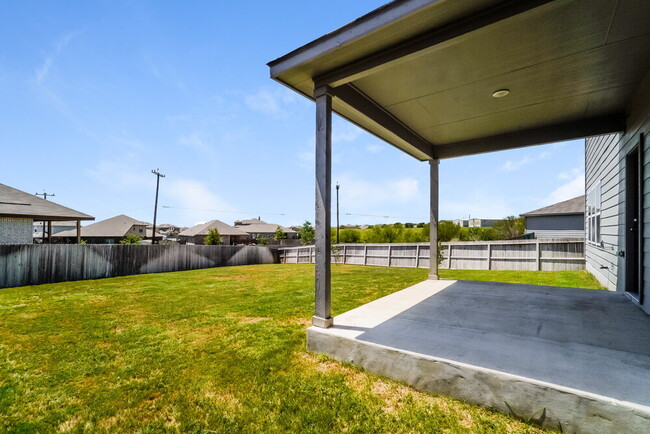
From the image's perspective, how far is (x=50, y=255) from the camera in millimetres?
9133

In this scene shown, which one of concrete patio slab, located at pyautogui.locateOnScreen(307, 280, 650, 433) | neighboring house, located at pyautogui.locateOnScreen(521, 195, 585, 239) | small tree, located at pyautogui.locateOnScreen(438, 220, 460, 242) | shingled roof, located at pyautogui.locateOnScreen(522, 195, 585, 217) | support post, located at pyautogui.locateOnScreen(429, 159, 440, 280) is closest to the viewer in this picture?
concrete patio slab, located at pyautogui.locateOnScreen(307, 280, 650, 433)

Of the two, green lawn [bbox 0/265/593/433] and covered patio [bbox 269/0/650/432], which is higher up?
covered patio [bbox 269/0/650/432]

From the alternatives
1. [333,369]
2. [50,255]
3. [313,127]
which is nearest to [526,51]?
[313,127]

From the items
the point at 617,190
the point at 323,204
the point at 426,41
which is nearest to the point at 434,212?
the point at 617,190

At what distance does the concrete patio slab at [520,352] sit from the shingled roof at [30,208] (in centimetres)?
1640

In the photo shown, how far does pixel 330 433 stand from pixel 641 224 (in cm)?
468

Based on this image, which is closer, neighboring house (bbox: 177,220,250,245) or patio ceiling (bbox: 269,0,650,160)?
patio ceiling (bbox: 269,0,650,160)

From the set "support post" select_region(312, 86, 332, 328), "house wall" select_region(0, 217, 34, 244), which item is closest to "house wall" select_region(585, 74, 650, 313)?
"support post" select_region(312, 86, 332, 328)

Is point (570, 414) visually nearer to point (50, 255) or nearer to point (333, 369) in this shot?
point (333, 369)

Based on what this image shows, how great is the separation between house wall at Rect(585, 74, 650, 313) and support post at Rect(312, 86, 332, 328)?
3755 mm

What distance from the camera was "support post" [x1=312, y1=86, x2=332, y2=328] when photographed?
309 centimetres

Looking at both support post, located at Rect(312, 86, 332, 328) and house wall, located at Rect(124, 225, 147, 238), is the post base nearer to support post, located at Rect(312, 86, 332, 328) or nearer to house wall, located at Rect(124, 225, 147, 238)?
support post, located at Rect(312, 86, 332, 328)

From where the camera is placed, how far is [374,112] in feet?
13.5

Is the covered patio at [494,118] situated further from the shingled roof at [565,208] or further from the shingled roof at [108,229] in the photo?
the shingled roof at [108,229]
